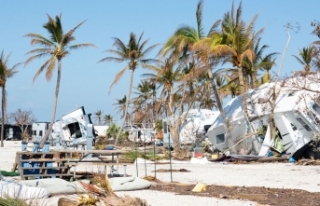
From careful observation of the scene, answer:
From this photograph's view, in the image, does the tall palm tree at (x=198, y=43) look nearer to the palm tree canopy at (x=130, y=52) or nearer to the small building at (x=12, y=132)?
the palm tree canopy at (x=130, y=52)

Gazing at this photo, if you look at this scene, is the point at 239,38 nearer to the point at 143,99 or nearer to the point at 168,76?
the point at 168,76

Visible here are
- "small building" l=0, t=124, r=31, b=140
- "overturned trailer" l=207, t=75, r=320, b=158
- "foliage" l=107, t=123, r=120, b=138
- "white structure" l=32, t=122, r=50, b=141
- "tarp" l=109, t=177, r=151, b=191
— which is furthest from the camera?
"small building" l=0, t=124, r=31, b=140

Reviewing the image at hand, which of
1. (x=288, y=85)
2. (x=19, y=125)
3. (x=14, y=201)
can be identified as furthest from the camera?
(x=19, y=125)

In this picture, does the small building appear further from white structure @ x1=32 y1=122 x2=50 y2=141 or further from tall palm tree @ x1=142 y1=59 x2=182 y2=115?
tall palm tree @ x1=142 y1=59 x2=182 y2=115

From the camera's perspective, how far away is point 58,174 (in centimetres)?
1583

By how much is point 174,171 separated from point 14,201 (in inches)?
523

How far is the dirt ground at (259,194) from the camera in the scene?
36.5ft

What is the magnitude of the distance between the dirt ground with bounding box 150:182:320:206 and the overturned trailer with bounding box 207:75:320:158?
37.5ft

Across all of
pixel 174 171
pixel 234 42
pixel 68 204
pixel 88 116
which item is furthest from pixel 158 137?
pixel 68 204

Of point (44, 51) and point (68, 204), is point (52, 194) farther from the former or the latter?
point (44, 51)

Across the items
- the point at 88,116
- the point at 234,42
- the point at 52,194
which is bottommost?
the point at 52,194

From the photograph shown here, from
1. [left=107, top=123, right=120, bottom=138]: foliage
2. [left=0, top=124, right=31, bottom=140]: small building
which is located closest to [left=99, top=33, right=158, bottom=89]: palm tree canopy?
[left=107, top=123, right=120, bottom=138]: foliage

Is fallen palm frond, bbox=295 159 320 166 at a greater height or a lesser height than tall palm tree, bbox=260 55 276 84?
lesser

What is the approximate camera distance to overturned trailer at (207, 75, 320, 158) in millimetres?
26188
